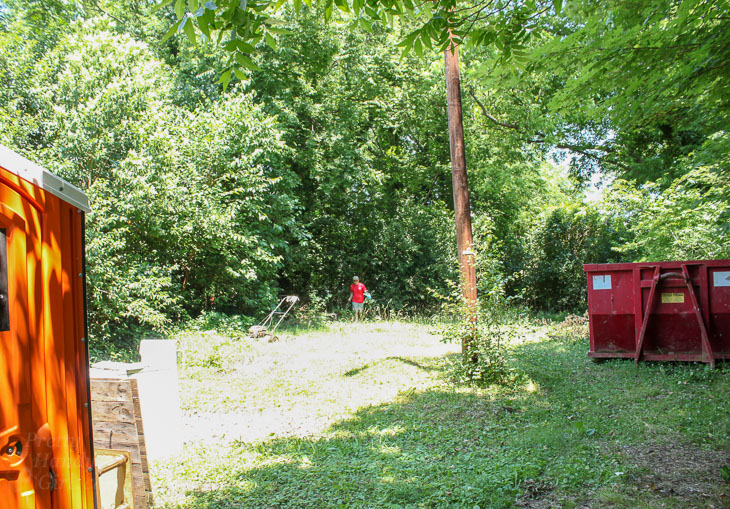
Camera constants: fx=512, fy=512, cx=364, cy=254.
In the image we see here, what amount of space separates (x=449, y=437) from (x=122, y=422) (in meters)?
3.34

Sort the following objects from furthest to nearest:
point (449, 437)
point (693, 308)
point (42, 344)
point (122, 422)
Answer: point (693, 308)
point (449, 437)
point (122, 422)
point (42, 344)

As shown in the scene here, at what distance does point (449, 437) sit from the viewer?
5.65 m

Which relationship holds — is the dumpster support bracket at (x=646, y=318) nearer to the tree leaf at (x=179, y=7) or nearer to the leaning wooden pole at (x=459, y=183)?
the leaning wooden pole at (x=459, y=183)

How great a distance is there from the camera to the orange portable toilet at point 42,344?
87.1 inches

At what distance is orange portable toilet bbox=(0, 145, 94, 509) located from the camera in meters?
2.21

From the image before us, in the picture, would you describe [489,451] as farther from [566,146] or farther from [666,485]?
[566,146]

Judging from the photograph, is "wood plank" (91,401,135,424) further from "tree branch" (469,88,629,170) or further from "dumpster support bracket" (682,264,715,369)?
"tree branch" (469,88,629,170)

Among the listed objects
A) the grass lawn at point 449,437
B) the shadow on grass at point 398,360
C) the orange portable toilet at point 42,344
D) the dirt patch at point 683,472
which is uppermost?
the orange portable toilet at point 42,344

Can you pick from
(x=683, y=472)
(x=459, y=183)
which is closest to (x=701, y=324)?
(x=459, y=183)

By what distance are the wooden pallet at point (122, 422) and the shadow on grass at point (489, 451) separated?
58 cm

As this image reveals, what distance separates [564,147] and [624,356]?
15.8 metres

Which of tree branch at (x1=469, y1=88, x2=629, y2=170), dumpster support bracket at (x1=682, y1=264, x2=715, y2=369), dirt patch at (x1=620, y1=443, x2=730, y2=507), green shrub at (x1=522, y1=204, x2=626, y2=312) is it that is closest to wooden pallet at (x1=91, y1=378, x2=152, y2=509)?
dirt patch at (x1=620, y1=443, x2=730, y2=507)

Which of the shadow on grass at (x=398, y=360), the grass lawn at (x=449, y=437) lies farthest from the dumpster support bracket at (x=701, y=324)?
the shadow on grass at (x=398, y=360)

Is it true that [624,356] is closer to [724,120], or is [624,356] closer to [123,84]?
[724,120]
